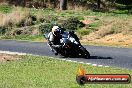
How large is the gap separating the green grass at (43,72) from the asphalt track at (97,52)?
4.82 feet

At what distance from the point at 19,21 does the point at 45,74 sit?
22078mm

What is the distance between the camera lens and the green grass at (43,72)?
15.0 m

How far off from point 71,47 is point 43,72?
5.38 m

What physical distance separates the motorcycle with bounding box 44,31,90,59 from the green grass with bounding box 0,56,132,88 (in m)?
1.21

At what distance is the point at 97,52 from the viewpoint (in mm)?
25297

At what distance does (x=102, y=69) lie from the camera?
62.8 ft

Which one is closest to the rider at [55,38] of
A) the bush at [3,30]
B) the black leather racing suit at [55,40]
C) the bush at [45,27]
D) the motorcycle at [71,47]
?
the black leather racing suit at [55,40]

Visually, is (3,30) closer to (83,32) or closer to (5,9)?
(83,32)

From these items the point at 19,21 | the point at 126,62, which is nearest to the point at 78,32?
the point at 19,21

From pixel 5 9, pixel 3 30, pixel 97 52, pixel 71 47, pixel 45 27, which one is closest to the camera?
pixel 71 47

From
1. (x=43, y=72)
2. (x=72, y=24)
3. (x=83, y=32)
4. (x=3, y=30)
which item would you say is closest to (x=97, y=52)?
(x=43, y=72)

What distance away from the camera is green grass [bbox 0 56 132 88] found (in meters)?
15.0

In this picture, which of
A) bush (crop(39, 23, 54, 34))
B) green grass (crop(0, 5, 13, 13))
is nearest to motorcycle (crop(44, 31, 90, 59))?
bush (crop(39, 23, 54, 34))

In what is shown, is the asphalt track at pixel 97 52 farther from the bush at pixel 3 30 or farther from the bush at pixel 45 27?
the bush at pixel 3 30
